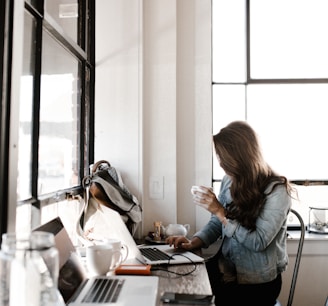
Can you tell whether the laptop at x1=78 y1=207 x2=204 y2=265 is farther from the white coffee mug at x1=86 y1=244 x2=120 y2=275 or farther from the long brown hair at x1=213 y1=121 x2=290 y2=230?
the long brown hair at x1=213 y1=121 x2=290 y2=230

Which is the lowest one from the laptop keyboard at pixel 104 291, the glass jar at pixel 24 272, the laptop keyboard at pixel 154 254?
the laptop keyboard at pixel 154 254

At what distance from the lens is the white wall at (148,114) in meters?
2.11

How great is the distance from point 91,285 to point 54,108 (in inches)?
31.8

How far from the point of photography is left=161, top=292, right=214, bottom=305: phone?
0.98 meters

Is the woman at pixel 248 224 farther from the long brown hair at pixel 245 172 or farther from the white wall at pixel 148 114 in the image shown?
the white wall at pixel 148 114

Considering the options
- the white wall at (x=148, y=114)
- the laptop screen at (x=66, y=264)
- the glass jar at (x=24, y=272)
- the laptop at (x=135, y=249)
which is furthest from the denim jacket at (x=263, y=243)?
the glass jar at (x=24, y=272)

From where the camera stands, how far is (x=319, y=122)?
2.41m

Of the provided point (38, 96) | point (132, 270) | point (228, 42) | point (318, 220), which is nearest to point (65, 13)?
point (38, 96)

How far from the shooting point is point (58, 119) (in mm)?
1617

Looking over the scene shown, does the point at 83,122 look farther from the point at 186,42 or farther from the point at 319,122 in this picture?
the point at 319,122

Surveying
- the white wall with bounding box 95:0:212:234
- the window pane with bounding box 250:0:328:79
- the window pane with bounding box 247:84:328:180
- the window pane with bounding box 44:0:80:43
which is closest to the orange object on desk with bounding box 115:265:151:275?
the white wall with bounding box 95:0:212:234

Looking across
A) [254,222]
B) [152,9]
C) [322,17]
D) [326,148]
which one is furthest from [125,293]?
[322,17]

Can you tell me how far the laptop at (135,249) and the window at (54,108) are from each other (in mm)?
185

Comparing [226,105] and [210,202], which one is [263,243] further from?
[226,105]
